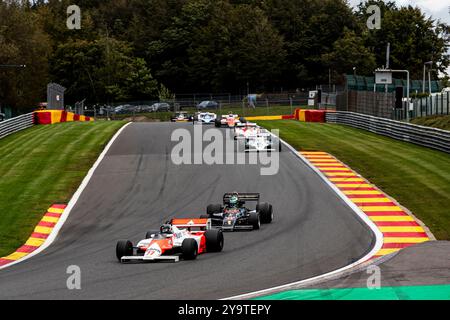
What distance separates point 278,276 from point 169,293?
7.94 ft

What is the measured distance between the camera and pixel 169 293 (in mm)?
13172

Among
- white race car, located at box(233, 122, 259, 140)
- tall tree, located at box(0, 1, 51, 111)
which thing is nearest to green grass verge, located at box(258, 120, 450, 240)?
white race car, located at box(233, 122, 259, 140)

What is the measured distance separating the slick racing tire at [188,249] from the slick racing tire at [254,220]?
A: 390 cm

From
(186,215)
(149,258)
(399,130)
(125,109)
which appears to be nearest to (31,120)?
(399,130)

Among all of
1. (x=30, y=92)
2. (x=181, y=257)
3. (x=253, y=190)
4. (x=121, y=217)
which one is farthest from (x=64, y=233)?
(x=30, y=92)

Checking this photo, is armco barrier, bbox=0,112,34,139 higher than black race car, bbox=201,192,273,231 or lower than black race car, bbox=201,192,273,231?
higher

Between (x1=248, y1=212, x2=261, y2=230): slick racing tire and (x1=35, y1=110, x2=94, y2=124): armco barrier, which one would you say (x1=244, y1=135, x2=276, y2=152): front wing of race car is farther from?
Result: (x1=35, y1=110, x2=94, y2=124): armco barrier

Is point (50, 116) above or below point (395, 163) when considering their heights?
above

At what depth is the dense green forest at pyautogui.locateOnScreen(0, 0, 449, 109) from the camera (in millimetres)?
105625

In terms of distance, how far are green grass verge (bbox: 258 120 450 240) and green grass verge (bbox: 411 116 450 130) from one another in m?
3.11

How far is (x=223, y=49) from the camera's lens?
371ft

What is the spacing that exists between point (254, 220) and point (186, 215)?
Answer: 3144 millimetres

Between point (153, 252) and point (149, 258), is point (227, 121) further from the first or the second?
point (149, 258)
